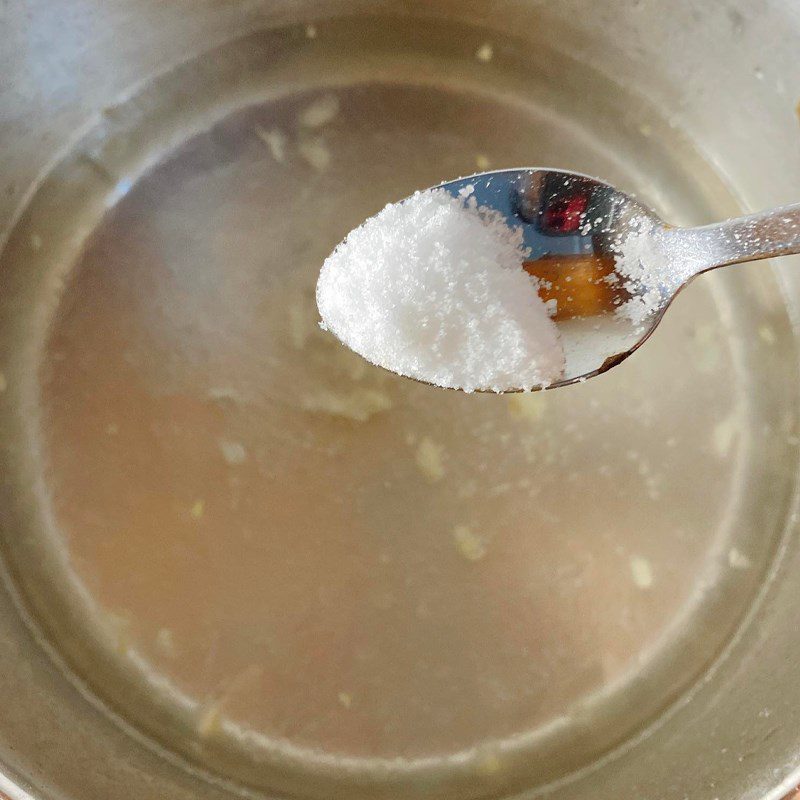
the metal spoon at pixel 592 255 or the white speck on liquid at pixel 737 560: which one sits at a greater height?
the metal spoon at pixel 592 255

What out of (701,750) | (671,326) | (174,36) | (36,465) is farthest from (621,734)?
(174,36)

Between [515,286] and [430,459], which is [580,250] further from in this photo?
[430,459]

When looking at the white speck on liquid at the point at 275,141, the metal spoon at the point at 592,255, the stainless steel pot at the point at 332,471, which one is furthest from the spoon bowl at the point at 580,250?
the white speck on liquid at the point at 275,141

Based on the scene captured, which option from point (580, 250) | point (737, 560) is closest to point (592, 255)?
point (580, 250)

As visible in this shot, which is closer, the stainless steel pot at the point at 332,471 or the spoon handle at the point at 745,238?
the spoon handle at the point at 745,238

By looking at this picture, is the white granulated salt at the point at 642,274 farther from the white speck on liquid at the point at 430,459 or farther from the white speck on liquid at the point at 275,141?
the white speck on liquid at the point at 275,141

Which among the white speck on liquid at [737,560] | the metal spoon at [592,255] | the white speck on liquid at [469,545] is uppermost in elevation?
the metal spoon at [592,255]
